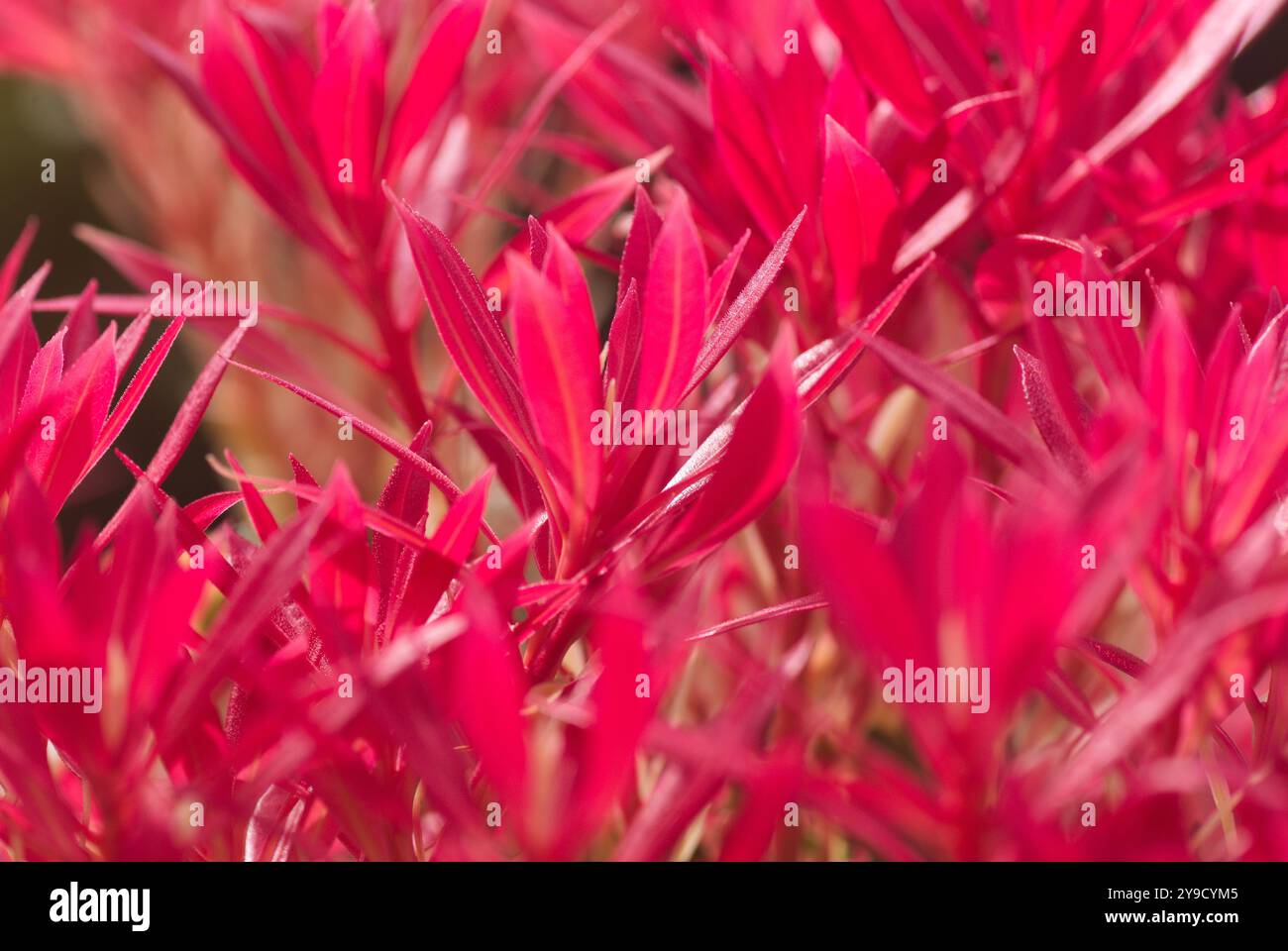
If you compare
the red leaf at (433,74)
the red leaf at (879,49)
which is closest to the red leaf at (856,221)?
the red leaf at (879,49)

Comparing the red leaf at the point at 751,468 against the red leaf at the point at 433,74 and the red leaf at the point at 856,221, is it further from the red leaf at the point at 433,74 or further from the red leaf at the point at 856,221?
the red leaf at the point at 433,74

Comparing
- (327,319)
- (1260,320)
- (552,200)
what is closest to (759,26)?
(552,200)

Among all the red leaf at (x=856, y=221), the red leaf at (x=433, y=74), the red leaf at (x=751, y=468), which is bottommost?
the red leaf at (x=751, y=468)

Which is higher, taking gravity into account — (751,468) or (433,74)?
(433,74)

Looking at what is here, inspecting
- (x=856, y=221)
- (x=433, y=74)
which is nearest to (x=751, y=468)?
(x=856, y=221)

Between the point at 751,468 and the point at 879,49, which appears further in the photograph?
the point at 879,49

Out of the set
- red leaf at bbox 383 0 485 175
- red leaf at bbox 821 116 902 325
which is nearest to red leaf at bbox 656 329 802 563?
red leaf at bbox 821 116 902 325

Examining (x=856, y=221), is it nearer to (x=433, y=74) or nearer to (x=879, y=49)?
(x=879, y=49)

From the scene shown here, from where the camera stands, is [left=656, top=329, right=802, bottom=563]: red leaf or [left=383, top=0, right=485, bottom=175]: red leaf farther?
[left=383, top=0, right=485, bottom=175]: red leaf

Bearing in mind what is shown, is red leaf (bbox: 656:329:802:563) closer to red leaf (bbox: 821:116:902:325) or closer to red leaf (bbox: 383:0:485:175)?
red leaf (bbox: 821:116:902:325)

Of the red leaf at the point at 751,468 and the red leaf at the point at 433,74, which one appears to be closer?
the red leaf at the point at 751,468

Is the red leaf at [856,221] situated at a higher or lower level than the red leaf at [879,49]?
lower

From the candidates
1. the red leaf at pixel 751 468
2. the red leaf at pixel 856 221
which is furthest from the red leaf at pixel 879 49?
the red leaf at pixel 751 468

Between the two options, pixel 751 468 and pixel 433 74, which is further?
pixel 433 74
